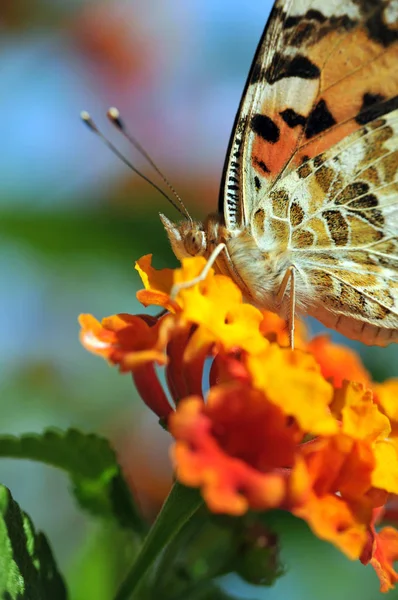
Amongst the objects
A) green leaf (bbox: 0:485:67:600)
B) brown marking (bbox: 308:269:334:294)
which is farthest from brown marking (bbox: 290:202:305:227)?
green leaf (bbox: 0:485:67:600)

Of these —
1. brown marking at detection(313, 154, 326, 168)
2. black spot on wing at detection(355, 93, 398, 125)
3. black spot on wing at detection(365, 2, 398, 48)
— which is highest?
black spot on wing at detection(365, 2, 398, 48)

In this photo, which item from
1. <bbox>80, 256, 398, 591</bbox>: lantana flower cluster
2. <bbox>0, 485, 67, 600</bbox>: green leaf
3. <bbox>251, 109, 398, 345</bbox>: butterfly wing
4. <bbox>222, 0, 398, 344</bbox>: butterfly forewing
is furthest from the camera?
<bbox>251, 109, 398, 345</bbox>: butterfly wing

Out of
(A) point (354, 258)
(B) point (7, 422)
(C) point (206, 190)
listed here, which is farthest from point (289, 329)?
(C) point (206, 190)

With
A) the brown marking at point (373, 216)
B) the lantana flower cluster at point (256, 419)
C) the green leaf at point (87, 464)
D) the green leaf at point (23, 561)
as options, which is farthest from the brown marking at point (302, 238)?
the green leaf at point (23, 561)

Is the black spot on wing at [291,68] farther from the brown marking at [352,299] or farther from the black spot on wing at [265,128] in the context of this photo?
the brown marking at [352,299]

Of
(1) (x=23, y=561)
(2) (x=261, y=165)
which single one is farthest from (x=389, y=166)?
(1) (x=23, y=561)

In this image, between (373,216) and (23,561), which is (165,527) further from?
(373,216)

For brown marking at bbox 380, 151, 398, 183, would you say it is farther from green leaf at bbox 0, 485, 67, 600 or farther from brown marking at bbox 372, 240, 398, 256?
green leaf at bbox 0, 485, 67, 600
